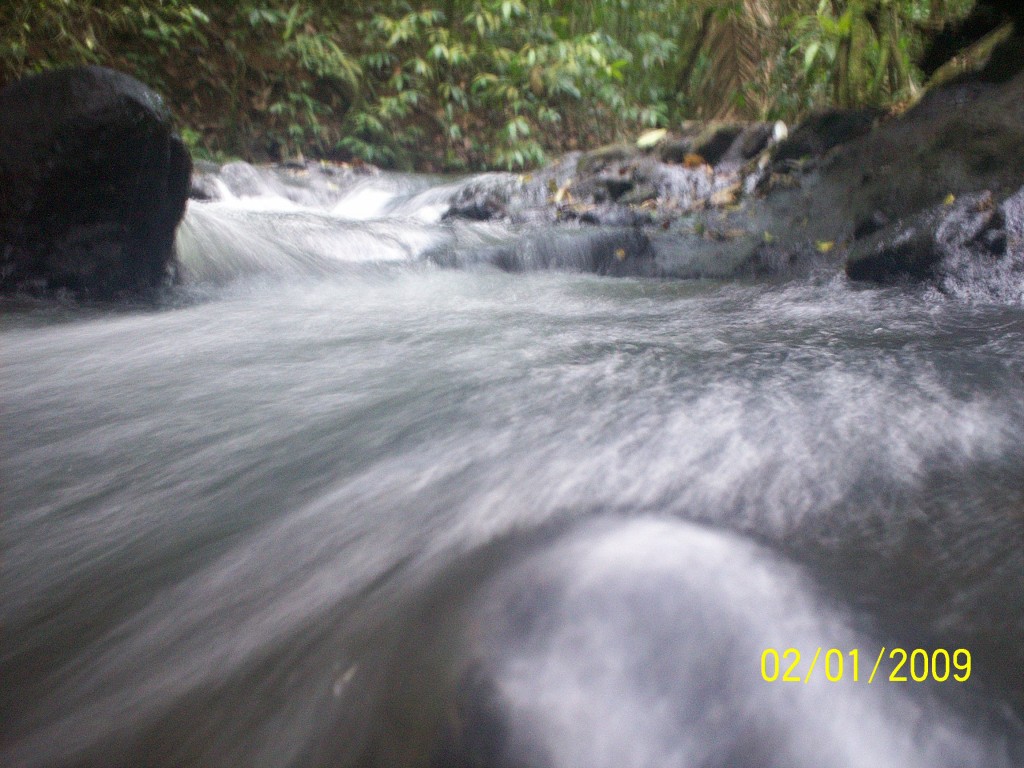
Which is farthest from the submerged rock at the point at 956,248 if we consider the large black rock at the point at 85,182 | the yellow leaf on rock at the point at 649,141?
the yellow leaf on rock at the point at 649,141

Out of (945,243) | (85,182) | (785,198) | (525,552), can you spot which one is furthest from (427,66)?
(525,552)

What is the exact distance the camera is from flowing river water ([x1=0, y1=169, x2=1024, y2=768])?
24.1 inches

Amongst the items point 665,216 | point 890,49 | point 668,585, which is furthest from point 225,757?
point 890,49

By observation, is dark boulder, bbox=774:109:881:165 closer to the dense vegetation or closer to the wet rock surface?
the wet rock surface

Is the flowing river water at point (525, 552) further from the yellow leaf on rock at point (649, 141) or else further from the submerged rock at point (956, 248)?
Answer: the yellow leaf on rock at point (649, 141)

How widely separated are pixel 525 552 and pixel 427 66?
8.80 metres

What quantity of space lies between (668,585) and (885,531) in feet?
1.29

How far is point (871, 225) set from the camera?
281cm

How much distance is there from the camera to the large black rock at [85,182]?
249 cm

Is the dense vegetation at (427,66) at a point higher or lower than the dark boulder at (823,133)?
higher

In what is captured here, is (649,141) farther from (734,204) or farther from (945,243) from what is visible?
(945,243)

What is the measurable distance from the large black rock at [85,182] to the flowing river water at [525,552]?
0.96 m

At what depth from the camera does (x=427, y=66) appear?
27.7 feet

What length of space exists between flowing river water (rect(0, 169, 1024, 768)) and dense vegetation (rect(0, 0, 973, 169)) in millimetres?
5335
